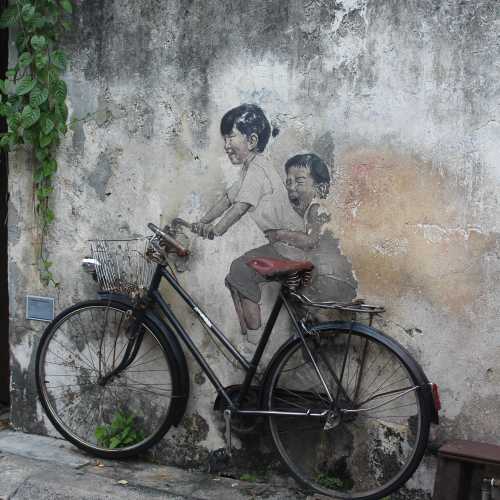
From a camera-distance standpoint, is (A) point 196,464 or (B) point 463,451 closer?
(B) point 463,451

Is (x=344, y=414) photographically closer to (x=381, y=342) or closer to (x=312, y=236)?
(x=381, y=342)

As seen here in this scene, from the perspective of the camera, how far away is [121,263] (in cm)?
492

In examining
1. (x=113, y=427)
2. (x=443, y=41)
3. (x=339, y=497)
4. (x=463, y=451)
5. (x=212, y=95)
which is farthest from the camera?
(x=113, y=427)

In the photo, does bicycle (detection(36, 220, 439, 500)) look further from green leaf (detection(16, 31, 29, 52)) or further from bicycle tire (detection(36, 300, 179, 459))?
green leaf (detection(16, 31, 29, 52))

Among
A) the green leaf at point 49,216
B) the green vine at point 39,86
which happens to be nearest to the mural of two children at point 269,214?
the green leaf at point 49,216

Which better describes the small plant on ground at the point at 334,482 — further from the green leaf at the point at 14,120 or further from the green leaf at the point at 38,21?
the green leaf at the point at 38,21

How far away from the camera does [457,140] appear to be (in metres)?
3.99

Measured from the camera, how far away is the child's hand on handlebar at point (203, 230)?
4649 millimetres

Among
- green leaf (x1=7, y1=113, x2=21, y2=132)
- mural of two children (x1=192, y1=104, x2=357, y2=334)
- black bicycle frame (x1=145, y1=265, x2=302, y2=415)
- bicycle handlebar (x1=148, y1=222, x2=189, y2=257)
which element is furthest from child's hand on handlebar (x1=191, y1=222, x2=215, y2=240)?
green leaf (x1=7, y1=113, x2=21, y2=132)

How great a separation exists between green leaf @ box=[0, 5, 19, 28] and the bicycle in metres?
1.56

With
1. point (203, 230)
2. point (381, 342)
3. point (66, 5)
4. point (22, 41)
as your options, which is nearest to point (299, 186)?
point (203, 230)

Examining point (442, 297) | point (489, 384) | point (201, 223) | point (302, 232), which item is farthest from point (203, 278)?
point (489, 384)

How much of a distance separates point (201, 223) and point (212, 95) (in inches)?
31.8

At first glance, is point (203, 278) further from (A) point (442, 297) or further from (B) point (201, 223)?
(A) point (442, 297)
